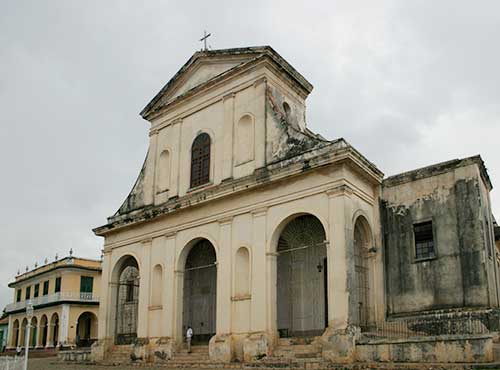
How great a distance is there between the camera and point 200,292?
21.4 m

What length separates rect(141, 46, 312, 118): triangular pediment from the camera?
62.1ft

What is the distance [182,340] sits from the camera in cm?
1900

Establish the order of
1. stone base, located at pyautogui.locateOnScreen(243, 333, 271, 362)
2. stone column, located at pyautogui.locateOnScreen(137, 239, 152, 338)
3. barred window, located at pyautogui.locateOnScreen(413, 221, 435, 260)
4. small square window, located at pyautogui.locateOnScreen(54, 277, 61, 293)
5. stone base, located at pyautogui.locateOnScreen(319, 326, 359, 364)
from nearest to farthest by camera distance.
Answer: stone base, located at pyautogui.locateOnScreen(319, 326, 359, 364) < stone base, located at pyautogui.locateOnScreen(243, 333, 271, 362) < barred window, located at pyautogui.locateOnScreen(413, 221, 435, 260) < stone column, located at pyautogui.locateOnScreen(137, 239, 152, 338) < small square window, located at pyautogui.locateOnScreen(54, 277, 61, 293)

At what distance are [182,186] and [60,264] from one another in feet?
64.6

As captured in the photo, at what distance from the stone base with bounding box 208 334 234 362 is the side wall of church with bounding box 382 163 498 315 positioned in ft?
15.8

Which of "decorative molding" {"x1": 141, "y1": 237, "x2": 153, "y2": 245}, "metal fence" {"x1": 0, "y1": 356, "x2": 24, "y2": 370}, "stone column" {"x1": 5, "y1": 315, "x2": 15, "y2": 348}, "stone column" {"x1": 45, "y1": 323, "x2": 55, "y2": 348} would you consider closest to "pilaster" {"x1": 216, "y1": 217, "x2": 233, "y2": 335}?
"decorative molding" {"x1": 141, "y1": 237, "x2": 153, "y2": 245}

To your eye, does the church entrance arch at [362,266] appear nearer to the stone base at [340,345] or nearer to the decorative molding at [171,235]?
the stone base at [340,345]

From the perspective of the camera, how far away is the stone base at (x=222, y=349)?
16375 mm

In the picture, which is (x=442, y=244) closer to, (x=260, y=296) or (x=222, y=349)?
(x=260, y=296)

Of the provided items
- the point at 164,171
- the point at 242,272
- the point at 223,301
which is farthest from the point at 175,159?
the point at 223,301

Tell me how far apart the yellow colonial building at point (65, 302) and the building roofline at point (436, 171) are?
81.9ft

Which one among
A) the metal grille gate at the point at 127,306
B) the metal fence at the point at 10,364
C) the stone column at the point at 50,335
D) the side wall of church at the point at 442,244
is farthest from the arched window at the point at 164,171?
the stone column at the point at 50,335

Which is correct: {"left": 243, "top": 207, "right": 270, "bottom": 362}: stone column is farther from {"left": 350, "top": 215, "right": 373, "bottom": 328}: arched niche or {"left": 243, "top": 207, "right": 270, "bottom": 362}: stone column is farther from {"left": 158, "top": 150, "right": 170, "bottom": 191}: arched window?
{"left": 158, "top": 150, "right": 170, "bottom": 191}: arched window

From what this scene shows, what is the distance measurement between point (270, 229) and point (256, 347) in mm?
3439
